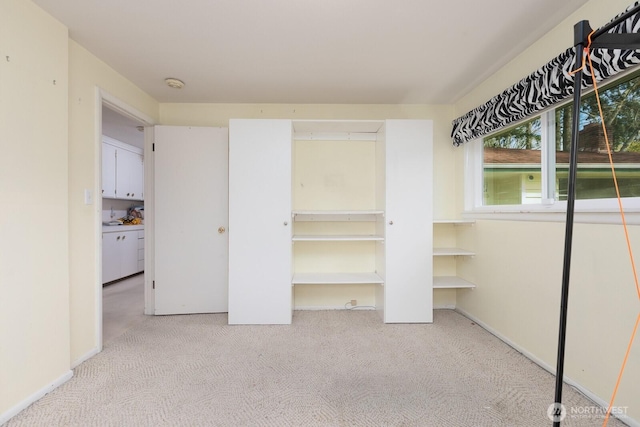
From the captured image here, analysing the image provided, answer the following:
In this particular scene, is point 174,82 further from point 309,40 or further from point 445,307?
point 445,307

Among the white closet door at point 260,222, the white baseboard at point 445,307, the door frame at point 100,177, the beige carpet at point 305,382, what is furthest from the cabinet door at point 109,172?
the white baseboard at point 445,307

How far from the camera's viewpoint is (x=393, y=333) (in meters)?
2.52

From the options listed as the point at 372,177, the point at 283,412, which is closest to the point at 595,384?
the point at 283,412

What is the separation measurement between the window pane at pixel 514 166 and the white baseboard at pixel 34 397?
3.50 meters

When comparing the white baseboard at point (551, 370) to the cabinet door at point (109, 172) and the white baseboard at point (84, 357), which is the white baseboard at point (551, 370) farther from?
the cabinet door at point (109, 172)

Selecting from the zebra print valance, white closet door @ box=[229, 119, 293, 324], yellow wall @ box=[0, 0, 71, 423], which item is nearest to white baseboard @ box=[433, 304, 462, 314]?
white closet door @ box=[229, 119, 293, 324]

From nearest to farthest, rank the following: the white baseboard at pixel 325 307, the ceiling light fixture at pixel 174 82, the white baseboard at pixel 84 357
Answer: the white baseboard at pixel 84 357 → the ceiling light fixture at pixel 174 82 → the white baseboard at pixel 325 307

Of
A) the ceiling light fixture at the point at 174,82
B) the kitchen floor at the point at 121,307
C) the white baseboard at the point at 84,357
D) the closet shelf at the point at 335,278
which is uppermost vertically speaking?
the ceiling light fixture at the point at 174,82

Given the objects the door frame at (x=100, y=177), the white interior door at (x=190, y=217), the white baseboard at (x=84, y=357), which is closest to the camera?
the white baseboard at (x=84, y=357)

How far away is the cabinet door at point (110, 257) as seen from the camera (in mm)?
4051

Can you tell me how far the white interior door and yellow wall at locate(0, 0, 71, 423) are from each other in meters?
1.08

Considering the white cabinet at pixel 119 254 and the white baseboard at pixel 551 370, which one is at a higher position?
the white cabinet at pixel 119 254

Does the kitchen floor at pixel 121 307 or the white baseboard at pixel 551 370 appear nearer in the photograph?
the white baseboard at pixel 551 370

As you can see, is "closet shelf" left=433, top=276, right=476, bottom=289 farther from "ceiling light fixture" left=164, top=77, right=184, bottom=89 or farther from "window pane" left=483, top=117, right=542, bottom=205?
"ceiling light fixture" left=164, top=77, right=184, bottom=89
